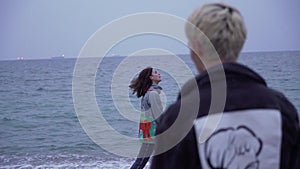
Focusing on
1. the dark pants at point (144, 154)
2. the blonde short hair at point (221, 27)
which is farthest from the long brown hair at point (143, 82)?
the blonde short hair at point (221, 27)

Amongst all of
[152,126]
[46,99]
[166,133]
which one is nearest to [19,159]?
[152,126]

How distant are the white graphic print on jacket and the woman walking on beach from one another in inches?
101

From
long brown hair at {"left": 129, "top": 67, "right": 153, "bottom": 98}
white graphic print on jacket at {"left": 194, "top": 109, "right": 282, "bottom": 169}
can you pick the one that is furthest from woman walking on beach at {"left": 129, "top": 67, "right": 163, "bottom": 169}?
white graphic print on jacket at {"left": 194, "top": 109, "right": 282, "bottom": 169}

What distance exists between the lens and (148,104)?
4137mm

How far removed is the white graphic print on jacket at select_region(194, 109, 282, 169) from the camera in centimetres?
148

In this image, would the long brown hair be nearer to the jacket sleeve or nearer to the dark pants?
the jacket sleeve

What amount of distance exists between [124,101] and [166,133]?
3.39 metres

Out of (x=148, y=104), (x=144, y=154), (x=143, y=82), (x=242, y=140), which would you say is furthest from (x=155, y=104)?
(x=242, y=140)

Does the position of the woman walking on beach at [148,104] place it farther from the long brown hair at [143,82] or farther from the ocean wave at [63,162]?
the ocean wave at [63,162]

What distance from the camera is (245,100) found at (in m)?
1.47

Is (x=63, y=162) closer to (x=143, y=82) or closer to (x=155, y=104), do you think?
(x=143, y=82)

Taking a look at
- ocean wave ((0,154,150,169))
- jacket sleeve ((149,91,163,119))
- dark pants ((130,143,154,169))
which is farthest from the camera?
ocean wave ((0,154,150,169))

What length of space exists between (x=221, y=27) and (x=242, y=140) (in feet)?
1.51

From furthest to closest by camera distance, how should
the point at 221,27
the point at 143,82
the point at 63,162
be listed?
the point at 63,162
the point at 143,82
the point at 221,27
